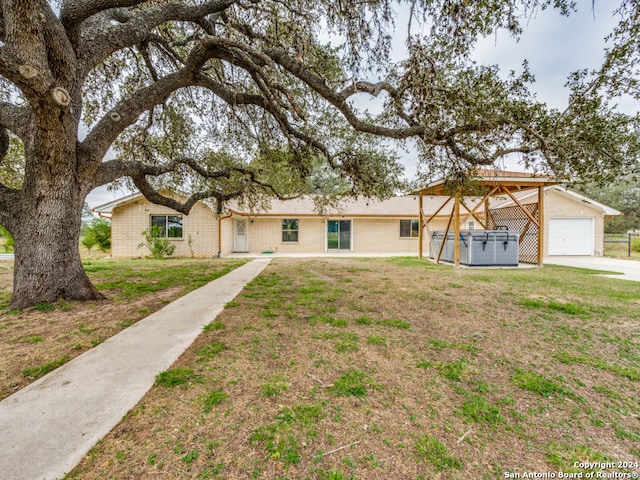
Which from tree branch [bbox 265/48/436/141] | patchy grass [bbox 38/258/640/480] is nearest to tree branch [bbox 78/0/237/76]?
tree branch [bbox 265/48/436/141]

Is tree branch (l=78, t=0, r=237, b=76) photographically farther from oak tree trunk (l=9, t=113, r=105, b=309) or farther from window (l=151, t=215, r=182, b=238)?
window (l=151, t=215, r=182, b=238)

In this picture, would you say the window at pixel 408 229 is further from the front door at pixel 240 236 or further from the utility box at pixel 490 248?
the front door at pixel 240 236

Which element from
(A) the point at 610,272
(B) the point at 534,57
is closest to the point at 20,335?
(B) the point at 534,57

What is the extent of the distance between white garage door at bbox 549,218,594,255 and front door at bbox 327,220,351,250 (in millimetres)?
10585

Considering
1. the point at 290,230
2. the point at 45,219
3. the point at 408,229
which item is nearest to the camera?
the point at 45,219

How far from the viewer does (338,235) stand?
16547 millimetres

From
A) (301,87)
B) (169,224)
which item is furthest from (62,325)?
(169,224)

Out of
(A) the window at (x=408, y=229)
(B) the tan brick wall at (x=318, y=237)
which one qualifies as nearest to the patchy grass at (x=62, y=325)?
(B) the tan brick wall at (x=318, y=237)

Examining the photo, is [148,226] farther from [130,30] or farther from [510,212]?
[510,212]

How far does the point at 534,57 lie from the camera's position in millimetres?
4164

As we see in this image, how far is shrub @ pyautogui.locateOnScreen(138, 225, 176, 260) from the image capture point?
12938 millimetres

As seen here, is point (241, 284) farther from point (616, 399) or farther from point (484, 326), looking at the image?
point (616, 399)

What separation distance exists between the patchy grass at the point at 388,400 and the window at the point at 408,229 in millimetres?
12503

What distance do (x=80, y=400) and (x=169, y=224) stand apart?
1298cm
